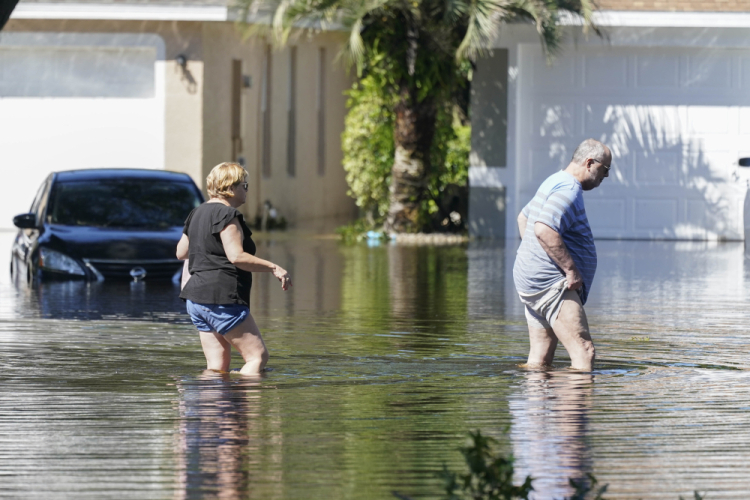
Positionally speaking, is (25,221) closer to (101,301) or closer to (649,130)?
(101,301)

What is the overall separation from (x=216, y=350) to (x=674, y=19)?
13.5m

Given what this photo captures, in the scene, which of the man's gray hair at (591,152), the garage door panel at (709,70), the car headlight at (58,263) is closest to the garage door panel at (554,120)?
the garage door panel at (709,70)

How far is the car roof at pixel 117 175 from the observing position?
1475 centimetres

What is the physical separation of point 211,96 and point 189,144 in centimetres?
86

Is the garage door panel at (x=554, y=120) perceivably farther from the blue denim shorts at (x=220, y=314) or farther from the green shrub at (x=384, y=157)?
the blue denim shorts at (x=220, y=314)

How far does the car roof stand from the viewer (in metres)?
14.8

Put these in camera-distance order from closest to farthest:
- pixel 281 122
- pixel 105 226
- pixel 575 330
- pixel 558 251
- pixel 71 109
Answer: pixel 558 251, pixel 575 330, pixel 105 226, pixel 71 109, pixel 281 122

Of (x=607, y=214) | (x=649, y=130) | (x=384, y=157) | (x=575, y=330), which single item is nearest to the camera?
(x=575, y=330)

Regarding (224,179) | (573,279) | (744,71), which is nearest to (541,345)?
(573,279)

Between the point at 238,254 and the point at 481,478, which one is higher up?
the point at 238,254

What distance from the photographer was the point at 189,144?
20.9 metres

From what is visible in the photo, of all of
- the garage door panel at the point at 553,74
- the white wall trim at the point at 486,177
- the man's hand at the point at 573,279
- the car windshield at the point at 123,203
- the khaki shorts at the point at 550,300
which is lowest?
the khaki shorts at the point at 550,300

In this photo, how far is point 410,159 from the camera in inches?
802

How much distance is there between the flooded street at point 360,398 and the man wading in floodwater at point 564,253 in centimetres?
32
